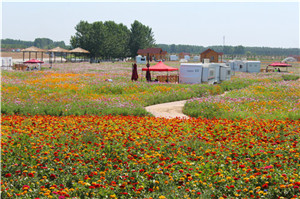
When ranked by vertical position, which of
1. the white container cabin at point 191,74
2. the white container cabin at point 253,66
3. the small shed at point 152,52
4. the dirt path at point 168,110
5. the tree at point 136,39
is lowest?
the dirt path at point 168,110

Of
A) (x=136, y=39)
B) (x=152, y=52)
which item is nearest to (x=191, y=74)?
(x=152, y=52)

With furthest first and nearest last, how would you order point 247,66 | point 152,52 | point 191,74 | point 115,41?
point 152,52, point 115,41, point 247,66, point 191,74

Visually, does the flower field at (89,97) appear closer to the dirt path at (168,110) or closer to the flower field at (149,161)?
the dirt path at (168,110)

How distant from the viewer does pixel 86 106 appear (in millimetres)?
17453

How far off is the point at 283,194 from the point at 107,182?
3.73m

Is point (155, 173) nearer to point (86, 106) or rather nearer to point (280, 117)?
point (280, 117)

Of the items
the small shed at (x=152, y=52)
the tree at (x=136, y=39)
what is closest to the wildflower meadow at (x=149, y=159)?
the small shed at (x=152, y=52)

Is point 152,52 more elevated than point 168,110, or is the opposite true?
point 152,52

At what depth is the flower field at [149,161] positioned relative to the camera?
674 cm

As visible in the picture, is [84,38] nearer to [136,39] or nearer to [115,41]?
[115,41]

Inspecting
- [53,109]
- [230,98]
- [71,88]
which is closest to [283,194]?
[53,109]

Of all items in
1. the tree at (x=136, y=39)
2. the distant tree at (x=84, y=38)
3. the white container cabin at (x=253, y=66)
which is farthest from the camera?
the tree at (x=136, y=39)

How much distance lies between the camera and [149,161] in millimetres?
8172

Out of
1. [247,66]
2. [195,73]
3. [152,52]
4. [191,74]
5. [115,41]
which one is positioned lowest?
[191,74]
